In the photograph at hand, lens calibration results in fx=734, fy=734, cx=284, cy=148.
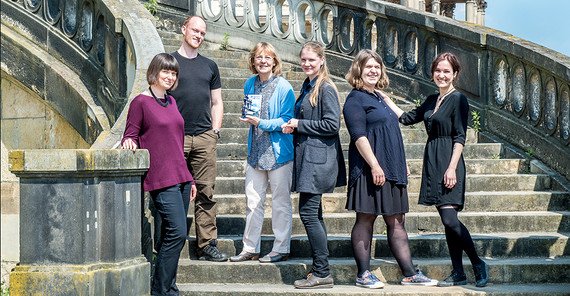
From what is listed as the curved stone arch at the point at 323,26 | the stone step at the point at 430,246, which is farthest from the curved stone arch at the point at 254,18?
the stone step at the point at 430,246

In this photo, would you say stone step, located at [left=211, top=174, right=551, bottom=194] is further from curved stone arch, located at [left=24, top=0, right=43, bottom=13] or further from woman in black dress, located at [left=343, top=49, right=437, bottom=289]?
curved stone arch, located at [left=24, top=0, right=43, bottom=13]

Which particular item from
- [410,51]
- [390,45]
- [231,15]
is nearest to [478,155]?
[410,51]

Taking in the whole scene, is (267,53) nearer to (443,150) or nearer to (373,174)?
(373,174)

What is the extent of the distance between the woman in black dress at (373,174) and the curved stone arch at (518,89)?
2.62m

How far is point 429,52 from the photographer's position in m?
8.61

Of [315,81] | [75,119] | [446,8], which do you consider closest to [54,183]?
[315,81]

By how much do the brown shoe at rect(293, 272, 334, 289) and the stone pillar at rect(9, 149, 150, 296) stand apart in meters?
1.30

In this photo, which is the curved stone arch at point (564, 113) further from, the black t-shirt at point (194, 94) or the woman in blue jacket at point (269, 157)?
the black t-shirt at point (194, 94)

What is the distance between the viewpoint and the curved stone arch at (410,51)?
879cm

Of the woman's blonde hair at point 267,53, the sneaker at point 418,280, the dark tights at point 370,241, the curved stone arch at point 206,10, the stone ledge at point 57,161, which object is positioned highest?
the curved stone arch at point 206,10

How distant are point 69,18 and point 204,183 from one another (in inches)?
154

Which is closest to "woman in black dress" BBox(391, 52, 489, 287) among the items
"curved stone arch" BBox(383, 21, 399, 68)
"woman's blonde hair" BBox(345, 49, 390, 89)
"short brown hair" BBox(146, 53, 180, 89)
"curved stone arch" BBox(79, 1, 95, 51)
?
"woman's blonde hair" BBox(345, 49, 390, 89)

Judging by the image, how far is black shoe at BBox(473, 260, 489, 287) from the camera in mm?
5262

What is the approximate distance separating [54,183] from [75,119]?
13.5ft
